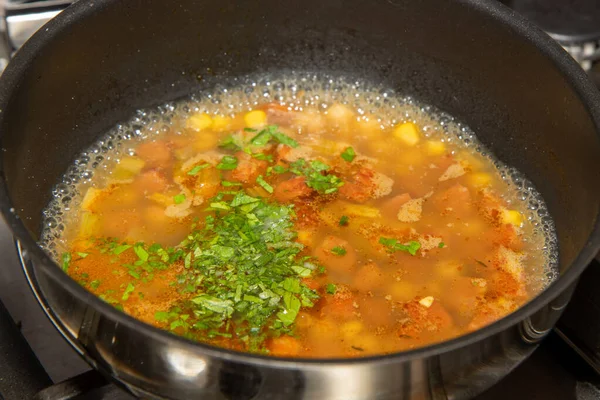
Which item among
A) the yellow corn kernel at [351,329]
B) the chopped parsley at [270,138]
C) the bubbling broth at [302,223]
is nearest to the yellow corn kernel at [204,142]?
the bubbling broth at [302,223]

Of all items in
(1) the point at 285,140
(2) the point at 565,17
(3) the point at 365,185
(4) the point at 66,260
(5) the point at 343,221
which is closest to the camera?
(4) the point at 66,260

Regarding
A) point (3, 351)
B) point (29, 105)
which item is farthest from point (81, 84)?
point (3, 351)

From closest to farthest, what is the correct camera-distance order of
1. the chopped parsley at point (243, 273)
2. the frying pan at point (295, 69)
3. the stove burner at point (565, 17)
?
the frying pan at point (295, 69) → the chopped parsley at point (243, 273) → the stove burner at point (565, 17)


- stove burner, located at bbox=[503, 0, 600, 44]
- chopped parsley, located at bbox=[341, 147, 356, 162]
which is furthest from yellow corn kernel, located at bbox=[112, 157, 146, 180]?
stove burner, located at bbox=[503, 0, 600, 44]

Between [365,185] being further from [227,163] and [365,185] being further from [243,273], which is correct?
[243,273]

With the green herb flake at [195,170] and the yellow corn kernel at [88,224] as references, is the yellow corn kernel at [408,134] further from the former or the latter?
the yellow corn kernel at [88,224]

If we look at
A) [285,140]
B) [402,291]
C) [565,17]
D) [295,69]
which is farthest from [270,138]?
[565,17]
